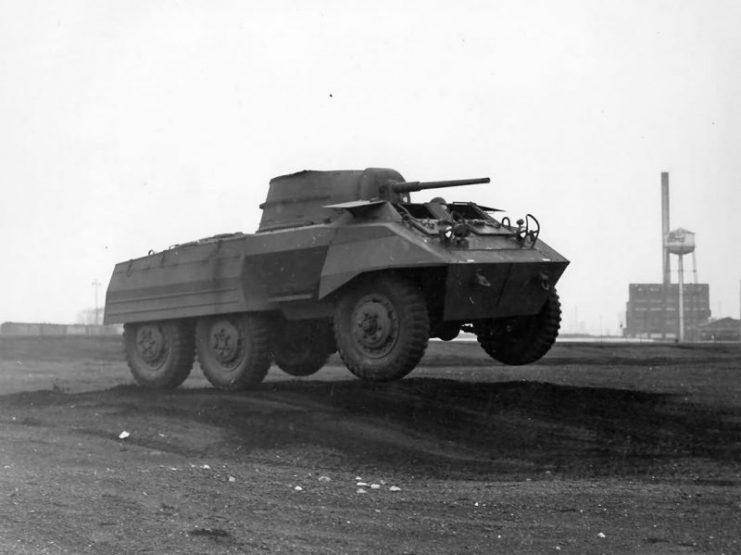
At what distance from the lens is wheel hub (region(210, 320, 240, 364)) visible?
14328mm

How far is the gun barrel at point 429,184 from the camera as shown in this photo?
12656 mm

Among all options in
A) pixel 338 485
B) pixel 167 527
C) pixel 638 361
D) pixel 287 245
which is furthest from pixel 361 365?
pixel 638 361

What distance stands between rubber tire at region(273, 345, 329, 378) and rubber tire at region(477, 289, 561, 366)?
306 cm

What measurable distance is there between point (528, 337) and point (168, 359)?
221 inches

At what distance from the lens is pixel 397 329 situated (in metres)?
11.5

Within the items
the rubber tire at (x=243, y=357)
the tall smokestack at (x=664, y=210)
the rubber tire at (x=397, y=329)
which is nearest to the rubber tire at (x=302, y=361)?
the rubber tire at (x=243, y=357)

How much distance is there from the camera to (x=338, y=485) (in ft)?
29.0

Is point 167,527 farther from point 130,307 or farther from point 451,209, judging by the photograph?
point 130,307

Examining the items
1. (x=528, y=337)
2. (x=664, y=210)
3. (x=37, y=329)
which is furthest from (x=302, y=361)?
(x=664, y=210)

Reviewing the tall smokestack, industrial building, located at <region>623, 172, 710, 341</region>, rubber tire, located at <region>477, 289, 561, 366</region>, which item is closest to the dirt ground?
rubber tire, located at <region>477, 289, 561, 366</region>

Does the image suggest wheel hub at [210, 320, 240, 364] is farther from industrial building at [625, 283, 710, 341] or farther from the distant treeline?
industrial building at [625, 283, 710, 341]

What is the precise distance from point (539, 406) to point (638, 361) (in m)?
11.5

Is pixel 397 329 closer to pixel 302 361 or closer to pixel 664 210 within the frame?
pixel 302 361

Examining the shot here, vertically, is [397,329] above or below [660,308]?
below
